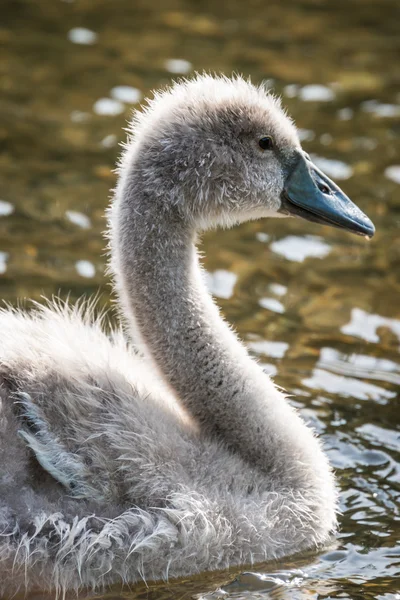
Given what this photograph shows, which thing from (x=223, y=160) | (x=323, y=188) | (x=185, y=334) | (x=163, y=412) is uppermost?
(x=323, y=188)

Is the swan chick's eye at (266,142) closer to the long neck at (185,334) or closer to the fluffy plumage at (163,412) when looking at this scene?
the fluffy plumage at (163,412)

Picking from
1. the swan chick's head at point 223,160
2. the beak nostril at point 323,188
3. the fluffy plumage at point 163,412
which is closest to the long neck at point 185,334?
the fluffy plumage at point 163,412

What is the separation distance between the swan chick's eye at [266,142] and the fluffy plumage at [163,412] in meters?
0.05

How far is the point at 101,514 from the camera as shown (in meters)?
4.85

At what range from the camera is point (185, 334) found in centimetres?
534

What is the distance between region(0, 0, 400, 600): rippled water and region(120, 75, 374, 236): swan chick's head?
4.49 ft

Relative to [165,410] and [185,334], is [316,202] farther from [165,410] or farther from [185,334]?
[165,410]

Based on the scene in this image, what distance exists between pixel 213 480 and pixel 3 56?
716cm

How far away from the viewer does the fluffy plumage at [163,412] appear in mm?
4820

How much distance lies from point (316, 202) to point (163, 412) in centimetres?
133

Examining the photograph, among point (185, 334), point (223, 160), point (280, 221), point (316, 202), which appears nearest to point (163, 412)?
point (185, 334)

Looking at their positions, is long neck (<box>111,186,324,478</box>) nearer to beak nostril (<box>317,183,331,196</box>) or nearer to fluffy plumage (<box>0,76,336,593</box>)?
fluffy plumage (<box>0,76,336,593</box>)

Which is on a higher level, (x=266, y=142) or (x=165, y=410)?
(x=266, y=142)

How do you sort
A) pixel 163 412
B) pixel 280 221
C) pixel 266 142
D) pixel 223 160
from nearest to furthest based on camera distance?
1. pixel 163 412
2. pixel 223 160
3. pixel 266 142
4. pixel 280 221
